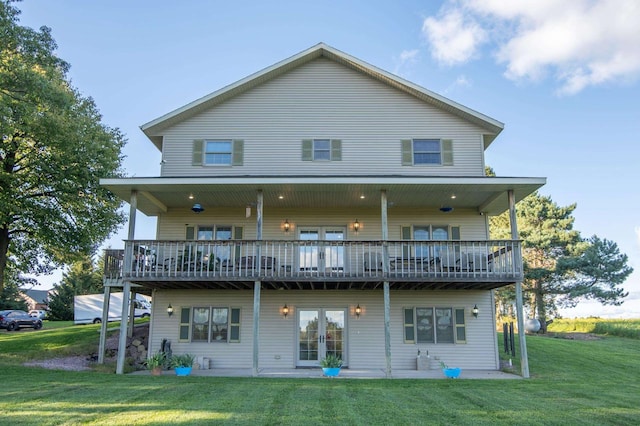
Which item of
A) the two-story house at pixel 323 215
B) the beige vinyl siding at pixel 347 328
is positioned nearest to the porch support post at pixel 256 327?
the two-story house at pixel 323 215

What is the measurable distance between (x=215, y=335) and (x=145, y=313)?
19090 mm

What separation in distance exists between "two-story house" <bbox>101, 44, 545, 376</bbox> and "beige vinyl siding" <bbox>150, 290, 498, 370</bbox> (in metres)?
0.03

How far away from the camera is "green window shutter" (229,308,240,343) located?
15.4 m

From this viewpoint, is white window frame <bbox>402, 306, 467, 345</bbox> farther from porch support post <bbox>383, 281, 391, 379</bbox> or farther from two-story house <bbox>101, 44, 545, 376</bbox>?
porch support post <bbox>383, 281, 391, 379</bbox>

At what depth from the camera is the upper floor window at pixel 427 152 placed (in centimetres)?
1592

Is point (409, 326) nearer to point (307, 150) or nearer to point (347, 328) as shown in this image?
point (347, 328)

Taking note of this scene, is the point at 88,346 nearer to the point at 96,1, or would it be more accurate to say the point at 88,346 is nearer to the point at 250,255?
the point at 250,255

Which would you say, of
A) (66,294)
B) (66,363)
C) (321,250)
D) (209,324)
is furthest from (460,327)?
(66,294)

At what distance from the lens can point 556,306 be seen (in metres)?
31.4

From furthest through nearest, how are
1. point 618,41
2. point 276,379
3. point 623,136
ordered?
1. point 623,136
2. point 618,41
3. point 276,379

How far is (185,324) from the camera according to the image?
615 inches

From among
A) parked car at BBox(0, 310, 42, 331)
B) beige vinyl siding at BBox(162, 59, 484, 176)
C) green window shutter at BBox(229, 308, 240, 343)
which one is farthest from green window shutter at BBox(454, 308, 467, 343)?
parked car at BBox(0, 310, 42, 331)

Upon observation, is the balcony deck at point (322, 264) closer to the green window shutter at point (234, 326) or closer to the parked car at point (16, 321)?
the green window shutter at point (234, 326)

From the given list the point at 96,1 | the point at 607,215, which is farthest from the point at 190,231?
the point at 607,215
